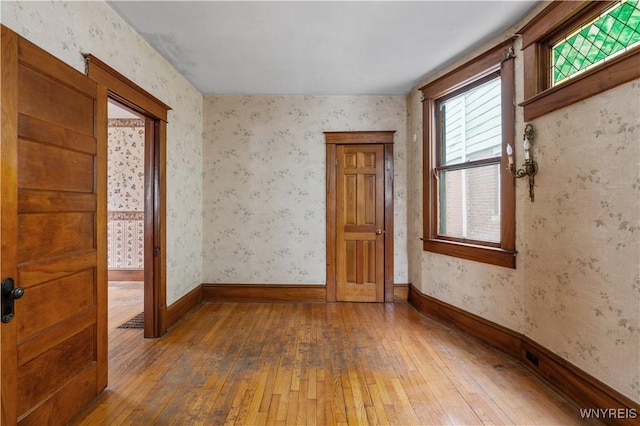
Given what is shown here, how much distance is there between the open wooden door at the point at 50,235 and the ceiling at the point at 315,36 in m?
0.91

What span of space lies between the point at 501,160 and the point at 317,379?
2317 millimetres

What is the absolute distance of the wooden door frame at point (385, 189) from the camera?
13.2ft

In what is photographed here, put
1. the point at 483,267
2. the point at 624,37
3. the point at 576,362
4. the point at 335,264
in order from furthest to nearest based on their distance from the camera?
the point at 335,264 < the point at 483,267 < the point at 576,362 < the point at 624,37

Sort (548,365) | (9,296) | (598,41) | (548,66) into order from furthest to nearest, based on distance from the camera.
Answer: (548,66), (548,365), (598,41), (9,296)

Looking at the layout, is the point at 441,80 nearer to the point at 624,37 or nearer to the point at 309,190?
the point at 624,37

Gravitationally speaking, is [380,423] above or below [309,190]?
below

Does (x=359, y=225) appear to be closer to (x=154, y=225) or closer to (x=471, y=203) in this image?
(x=471, y=203)

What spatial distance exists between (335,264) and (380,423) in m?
2.36

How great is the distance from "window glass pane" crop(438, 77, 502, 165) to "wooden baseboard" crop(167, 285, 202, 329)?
3.32 m

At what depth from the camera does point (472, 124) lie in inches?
121

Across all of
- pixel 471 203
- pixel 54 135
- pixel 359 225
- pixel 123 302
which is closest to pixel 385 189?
pixel 359 225

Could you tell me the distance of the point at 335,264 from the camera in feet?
13.4

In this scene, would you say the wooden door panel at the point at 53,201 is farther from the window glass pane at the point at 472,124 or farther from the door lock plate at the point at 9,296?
the window glass pane at the point at 472,124

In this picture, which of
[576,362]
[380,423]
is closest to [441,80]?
[576,362]
